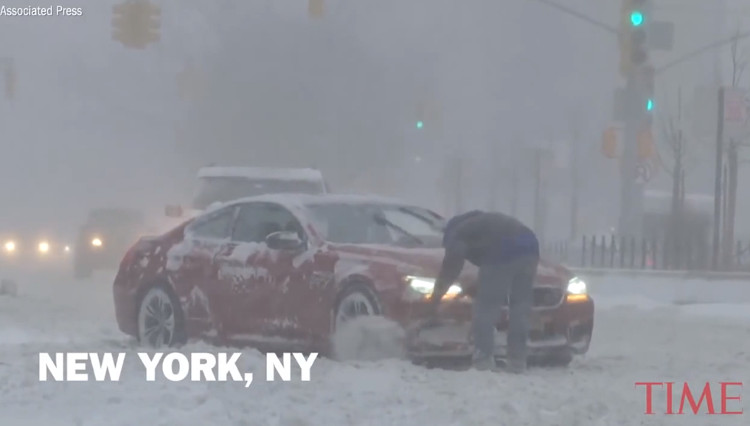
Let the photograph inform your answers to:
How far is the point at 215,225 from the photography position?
12398 millimetres

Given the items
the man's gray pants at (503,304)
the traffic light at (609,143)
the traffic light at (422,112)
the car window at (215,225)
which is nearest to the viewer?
the man's gray pants at (503,304)

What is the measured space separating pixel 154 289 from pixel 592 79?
2329 inches

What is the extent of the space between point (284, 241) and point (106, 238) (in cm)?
1961

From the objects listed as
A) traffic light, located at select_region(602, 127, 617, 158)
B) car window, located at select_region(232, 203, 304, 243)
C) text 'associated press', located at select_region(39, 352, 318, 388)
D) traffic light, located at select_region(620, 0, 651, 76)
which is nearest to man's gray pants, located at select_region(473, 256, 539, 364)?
text 'associated press', located at select_region(39, 352, 318, 388)

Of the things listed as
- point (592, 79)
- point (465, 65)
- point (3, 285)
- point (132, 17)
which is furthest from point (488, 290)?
point (592, 79)

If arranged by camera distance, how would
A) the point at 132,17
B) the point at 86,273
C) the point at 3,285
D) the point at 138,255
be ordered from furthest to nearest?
1. the point at 86,273
2. the point at 132,17
3. the point at 3,285
4. the point at 138,255

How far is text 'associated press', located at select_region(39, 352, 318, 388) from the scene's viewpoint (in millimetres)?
8883

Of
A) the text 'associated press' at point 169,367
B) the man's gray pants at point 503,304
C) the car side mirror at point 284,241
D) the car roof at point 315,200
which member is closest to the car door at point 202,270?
the car roof at point 315,200

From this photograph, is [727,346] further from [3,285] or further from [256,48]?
[256,48]

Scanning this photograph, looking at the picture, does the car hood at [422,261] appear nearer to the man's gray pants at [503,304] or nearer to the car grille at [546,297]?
the car grille at [546,297]

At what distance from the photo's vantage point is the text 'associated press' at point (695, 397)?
29.4ft

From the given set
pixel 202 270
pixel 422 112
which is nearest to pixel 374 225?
pixel 202 270

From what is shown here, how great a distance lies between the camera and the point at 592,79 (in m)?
69.9

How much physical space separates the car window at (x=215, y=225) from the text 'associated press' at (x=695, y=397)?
3.88m
